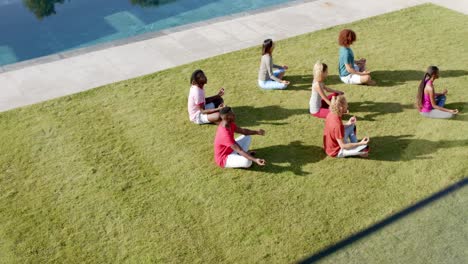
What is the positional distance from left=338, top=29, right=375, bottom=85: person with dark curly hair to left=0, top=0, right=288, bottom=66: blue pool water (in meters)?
5.98

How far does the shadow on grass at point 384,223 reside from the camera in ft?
20.0

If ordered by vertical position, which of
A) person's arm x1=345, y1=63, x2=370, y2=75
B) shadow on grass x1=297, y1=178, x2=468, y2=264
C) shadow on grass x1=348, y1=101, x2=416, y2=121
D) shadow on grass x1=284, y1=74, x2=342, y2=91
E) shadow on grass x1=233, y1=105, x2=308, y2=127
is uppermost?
person's arm x1=345, y1=63, x2=370, y2=75

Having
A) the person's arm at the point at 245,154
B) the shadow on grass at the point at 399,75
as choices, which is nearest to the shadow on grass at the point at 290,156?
the person's arm at the point at 245,154

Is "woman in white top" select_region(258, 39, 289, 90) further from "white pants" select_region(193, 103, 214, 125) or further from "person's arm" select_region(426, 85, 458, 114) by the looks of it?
"person's arm" select_region(426, 85, 458, 114)

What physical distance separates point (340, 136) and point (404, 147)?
4.30ft

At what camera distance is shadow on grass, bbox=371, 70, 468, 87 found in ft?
32.0

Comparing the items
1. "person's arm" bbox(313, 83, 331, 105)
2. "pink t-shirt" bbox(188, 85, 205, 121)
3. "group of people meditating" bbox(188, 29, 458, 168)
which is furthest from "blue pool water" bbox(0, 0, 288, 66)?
"person's arm" bbox(313, 83, 331, 105)

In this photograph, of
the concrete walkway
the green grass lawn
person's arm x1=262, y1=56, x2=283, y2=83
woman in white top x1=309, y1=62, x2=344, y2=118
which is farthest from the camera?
the concrete walkway

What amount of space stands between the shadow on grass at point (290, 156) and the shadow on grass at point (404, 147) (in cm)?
91

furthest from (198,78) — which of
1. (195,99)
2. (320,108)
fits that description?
(320,108)

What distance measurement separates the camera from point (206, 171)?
755cm

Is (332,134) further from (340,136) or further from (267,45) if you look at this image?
(267,45)

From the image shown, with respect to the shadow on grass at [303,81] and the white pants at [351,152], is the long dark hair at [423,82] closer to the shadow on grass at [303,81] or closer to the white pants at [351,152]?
the white pants at [351,152]

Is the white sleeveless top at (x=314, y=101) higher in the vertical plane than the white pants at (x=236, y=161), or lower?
higher
